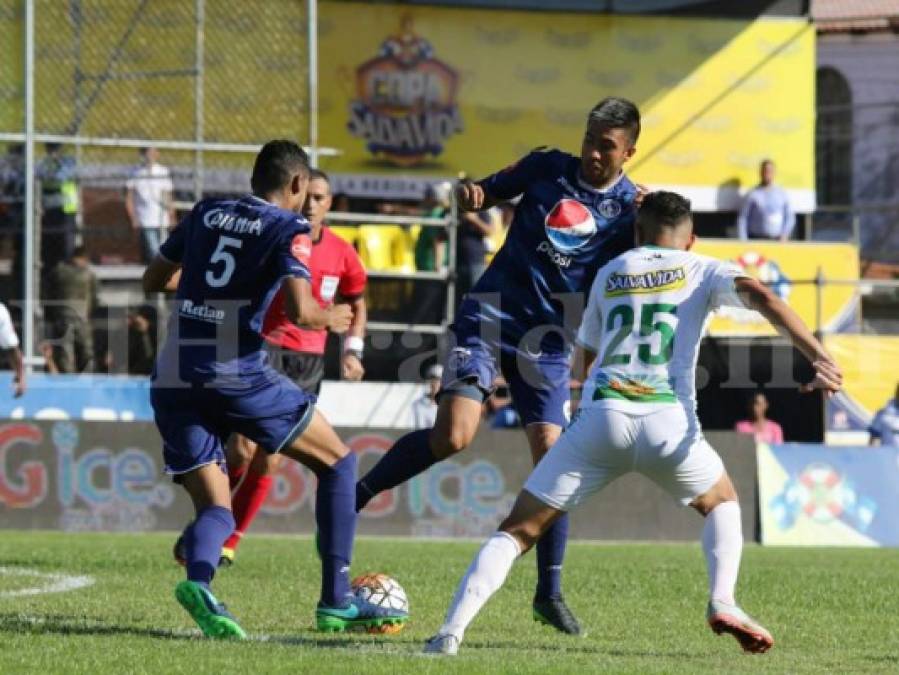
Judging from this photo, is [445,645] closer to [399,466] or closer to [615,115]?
[399,466]

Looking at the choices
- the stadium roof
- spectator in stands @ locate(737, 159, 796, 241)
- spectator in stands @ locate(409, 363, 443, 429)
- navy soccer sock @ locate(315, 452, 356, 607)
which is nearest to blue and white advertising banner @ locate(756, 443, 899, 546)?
spectator in stands @ locate(409, 363, 443, 429)

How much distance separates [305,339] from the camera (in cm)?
1221

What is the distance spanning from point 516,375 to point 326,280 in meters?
3.00

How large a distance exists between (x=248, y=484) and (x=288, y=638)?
3929 mm

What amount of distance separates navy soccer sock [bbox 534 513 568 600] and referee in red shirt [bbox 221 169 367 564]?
2848 mm

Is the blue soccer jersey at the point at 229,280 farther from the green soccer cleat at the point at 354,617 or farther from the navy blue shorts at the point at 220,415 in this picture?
the green soccer cleat at the point at 354,617

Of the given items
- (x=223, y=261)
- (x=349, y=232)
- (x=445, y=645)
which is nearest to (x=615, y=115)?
(x=223, y=261)

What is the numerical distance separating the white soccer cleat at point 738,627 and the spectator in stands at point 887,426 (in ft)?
46.9

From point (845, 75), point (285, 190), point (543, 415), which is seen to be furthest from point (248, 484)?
point (845, 75)

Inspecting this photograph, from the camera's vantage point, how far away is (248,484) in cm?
1207

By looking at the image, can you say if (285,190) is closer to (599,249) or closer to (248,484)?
(599,249)

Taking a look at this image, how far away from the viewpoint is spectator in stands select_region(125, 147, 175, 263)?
19594 mm

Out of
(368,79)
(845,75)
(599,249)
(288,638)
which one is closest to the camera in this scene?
(288,638)

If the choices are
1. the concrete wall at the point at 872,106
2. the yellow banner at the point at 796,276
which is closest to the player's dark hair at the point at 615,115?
the yellow banner at the point at 796,276
